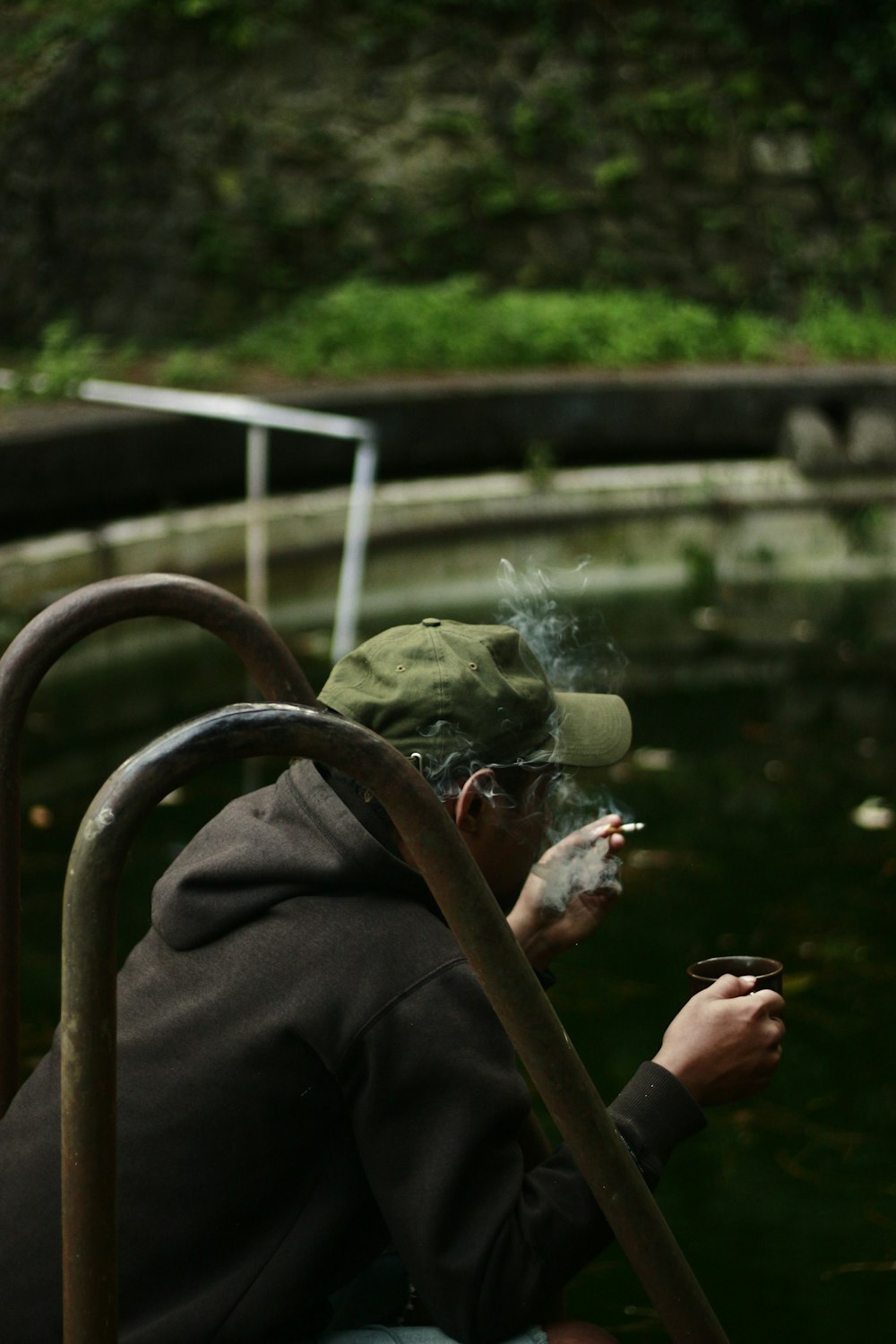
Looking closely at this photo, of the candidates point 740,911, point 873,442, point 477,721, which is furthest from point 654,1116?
point 873,442

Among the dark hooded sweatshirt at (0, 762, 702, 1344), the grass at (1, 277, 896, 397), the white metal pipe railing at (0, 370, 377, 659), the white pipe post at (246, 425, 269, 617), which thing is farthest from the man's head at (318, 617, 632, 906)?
the grass at (1, 277, 896, 397)

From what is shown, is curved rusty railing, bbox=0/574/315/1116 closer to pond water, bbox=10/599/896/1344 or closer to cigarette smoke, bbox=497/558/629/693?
cigarette smoke, bbox=497/558/629/693

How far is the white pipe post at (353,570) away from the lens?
19.7 ft

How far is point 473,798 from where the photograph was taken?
5.65 ft

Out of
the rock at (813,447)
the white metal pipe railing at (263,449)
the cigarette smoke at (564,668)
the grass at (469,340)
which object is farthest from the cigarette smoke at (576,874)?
the rock at (813,447)

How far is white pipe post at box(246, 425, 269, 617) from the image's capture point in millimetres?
5996

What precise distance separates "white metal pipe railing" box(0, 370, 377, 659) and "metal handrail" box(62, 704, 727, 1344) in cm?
438

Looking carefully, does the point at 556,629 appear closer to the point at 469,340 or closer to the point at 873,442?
the point at 873,442

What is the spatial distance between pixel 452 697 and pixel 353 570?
451 centimetres

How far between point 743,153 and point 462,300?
9.08ft

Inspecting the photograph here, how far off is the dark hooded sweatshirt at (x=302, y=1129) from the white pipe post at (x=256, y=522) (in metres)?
3.60

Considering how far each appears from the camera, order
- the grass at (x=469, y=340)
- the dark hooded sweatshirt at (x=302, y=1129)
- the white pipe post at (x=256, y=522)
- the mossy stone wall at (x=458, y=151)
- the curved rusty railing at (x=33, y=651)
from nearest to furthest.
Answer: the dark hooded sweatshirt at (x=302, y=1129)
the curved rusty railing at (x=33, y=651)
the white pipe post at (x=256, y=522)
the grass at (x=469, y=340)
the mossy stone wall at (x=458, y=151)

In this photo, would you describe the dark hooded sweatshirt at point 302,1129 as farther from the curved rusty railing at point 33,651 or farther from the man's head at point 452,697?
the curved rusty railing at point 33,651

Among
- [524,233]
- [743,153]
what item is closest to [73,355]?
[524,233]
